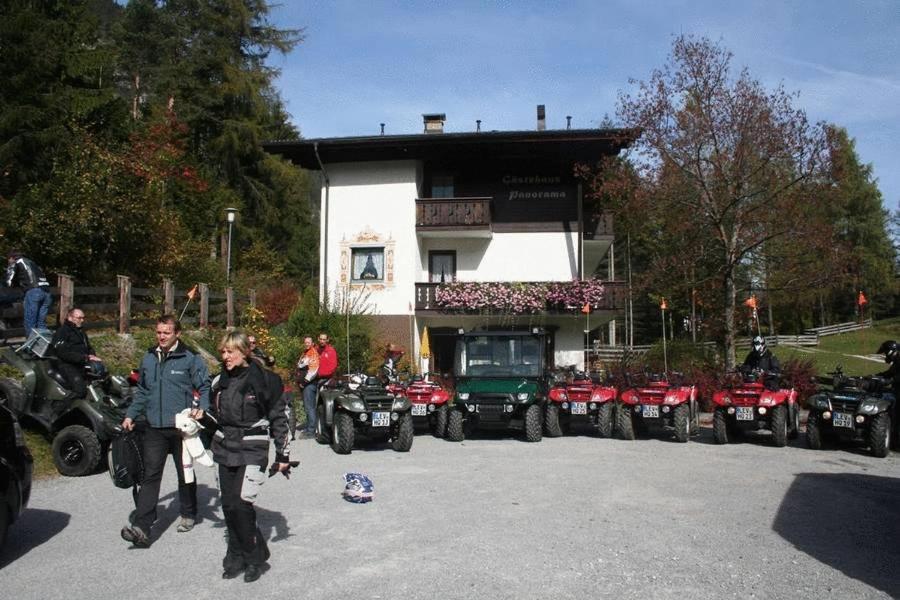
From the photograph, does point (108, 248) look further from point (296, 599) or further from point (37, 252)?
point (296, 599)

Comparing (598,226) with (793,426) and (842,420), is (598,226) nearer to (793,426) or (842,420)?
(793,426)

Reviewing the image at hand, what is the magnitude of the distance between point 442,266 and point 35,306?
15.5 m

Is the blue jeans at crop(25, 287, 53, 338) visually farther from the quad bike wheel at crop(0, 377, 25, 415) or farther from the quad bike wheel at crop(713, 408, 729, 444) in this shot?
the quad bike wheel at crop(713, 408, 729, 444)

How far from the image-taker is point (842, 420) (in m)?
11.8

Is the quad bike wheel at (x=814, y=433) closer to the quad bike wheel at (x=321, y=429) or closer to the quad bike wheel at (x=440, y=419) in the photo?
the quad bike wheel at (x=440, y=419)

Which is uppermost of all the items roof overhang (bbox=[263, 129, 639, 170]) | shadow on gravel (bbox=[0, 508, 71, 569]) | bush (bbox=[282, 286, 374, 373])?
roof overhang (bbox=[263, 129, 639, 170])

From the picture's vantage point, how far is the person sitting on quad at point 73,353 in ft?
30.4

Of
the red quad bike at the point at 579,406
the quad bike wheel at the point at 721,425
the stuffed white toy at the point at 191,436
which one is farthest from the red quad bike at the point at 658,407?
the stuffed white toy at the point at 191,436

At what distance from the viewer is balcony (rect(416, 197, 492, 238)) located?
24312 mm

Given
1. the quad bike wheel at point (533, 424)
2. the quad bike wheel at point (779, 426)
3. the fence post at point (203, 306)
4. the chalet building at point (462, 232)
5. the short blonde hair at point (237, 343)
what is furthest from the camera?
the chalet building at point (462, 232)

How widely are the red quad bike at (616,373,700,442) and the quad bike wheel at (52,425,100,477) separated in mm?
8475

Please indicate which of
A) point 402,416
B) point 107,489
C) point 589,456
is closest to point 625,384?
point 589,456

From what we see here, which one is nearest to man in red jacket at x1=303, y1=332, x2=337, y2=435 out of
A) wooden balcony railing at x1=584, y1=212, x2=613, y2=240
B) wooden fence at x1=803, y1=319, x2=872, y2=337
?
wooden balcony railing at x1=584, y1=212, x2=613, y2=240

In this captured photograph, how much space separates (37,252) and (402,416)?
35.3 feet
